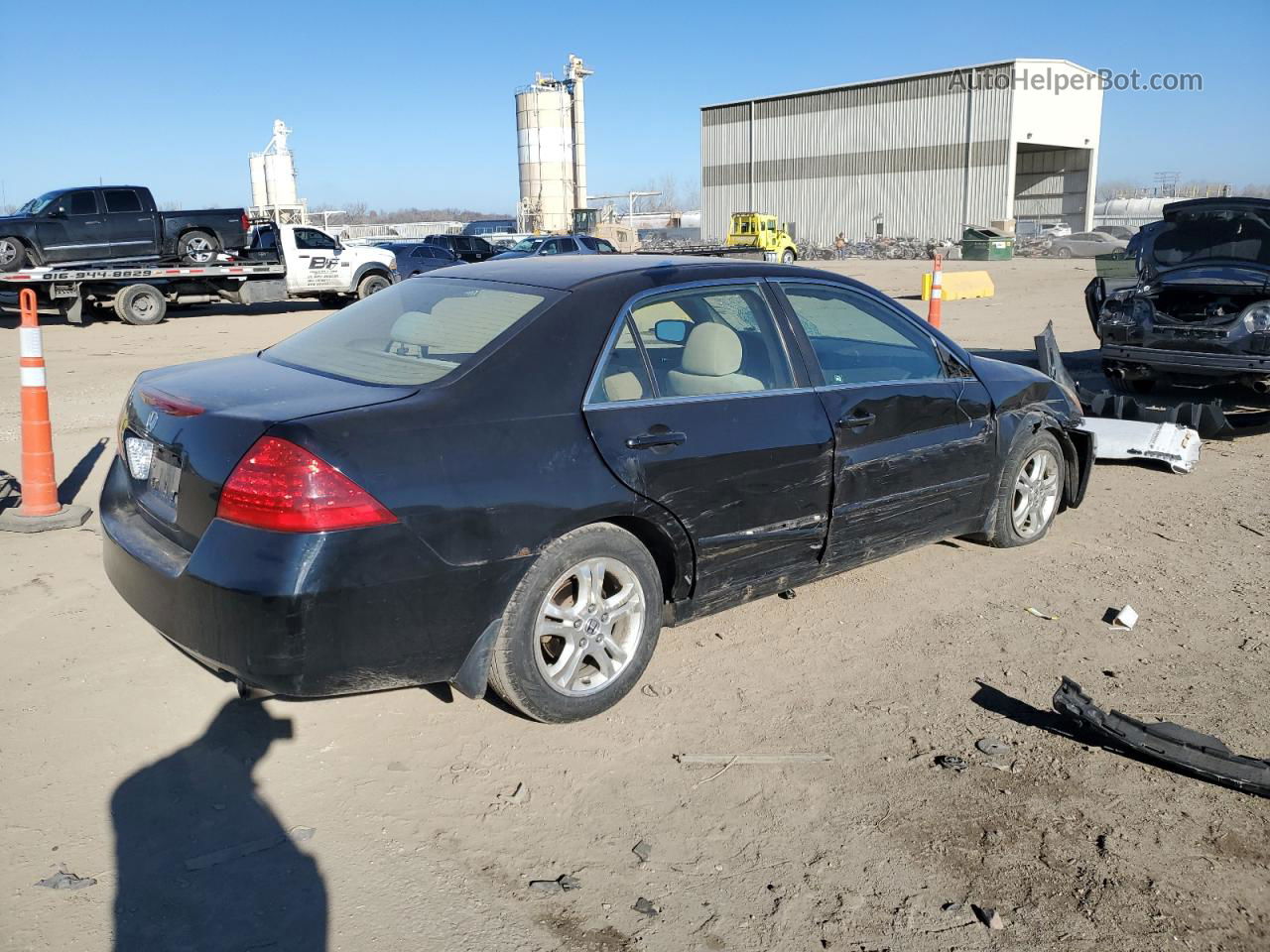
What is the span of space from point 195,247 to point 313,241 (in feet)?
7.15

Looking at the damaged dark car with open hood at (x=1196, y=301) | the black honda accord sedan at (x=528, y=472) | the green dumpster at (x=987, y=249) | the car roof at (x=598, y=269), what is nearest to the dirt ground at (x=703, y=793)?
the black honda accord sedan at (x=528, y=472)

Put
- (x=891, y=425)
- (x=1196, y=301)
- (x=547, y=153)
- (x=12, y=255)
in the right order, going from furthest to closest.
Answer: (x=547, y=153), (x=12, y=255), (x=1196, y=301), (x=891, y=425)

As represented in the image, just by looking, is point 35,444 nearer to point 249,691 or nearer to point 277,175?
point 249,691

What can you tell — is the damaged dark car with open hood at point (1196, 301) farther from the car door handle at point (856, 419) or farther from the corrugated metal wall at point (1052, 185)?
the corrugated metal wall at point (1052, 185)

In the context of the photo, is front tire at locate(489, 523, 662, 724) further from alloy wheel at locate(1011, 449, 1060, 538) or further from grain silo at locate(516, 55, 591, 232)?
grain silo at locate(516, 55, 591, 232)

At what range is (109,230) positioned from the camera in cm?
1969

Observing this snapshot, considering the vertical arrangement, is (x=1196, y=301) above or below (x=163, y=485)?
above

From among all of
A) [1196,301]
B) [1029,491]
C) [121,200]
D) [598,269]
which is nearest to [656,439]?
[598,269]

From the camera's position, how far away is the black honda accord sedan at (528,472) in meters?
3.13

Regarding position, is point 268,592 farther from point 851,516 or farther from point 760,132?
point 760,132

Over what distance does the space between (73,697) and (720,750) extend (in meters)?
2.35

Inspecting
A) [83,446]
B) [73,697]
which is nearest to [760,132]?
[83,446]

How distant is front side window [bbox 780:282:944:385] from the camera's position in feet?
15.1

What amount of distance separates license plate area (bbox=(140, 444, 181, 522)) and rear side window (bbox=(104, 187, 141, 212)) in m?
18.6
